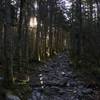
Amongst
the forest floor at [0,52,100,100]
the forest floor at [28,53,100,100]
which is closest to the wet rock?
the forest floor at [0,52,100,100]

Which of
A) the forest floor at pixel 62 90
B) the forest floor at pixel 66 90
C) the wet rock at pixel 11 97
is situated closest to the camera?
the wet rock at pixel 11 97

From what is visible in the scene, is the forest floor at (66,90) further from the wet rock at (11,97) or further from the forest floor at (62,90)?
the wet rock at (11,97)

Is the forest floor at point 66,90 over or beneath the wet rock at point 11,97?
beneath

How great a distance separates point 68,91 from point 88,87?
1.62 m

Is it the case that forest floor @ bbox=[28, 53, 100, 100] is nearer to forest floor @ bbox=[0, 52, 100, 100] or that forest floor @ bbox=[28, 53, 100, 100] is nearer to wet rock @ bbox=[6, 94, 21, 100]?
forest floor @ bbox=[0, 52, 100, 100]

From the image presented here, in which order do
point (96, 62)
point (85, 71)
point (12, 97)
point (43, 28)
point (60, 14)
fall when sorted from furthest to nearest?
point (60, 14) → point (43, 28) → point (96, 62) → point (85, 71) → point (12, 97)

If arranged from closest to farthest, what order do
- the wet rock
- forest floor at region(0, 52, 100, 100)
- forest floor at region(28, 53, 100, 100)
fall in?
the wet rock
forest floor at region(0, 52, 100, 100)
forest floor at region(28, 53, 100, 100)

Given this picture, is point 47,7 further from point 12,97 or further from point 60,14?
point 12,97

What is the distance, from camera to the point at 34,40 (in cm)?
3153

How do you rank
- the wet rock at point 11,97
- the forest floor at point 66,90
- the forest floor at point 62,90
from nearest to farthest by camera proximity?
the wet rock at point 11,97 < the forest floor at point 62,90 < the forest floor at point 66,90

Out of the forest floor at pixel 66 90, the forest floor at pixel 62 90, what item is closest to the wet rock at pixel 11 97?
the forest floor at pixel 62 90

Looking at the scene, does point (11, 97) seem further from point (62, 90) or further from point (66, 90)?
point (66, 90)

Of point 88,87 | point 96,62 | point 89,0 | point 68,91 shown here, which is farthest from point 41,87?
point 89,0

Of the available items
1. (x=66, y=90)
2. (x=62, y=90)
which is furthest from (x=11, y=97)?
(x=66, y=90)
